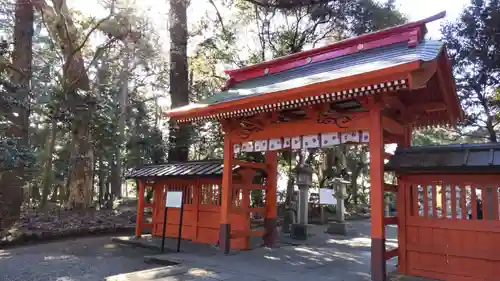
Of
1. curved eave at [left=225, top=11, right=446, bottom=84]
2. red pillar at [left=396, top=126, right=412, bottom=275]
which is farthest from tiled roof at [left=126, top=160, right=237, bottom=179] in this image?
red pillar at [left=396, top=126, right=412, bottom=275]

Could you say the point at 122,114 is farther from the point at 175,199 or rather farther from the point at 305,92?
the point at 305,92

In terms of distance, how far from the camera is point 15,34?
38.0 ft

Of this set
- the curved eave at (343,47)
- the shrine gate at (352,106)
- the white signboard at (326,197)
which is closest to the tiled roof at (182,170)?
the shrine gate at (352,106)

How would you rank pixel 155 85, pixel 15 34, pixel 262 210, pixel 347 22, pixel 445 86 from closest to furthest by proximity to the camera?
pixel 445 86, pixel 262 210, pixel 15 34, pixel 347 22, pixel 155 85

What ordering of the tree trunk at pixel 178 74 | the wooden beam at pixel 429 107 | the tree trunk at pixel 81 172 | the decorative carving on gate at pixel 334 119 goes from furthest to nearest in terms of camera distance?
the tree trunk at pixel 178 74 → the tree trunk at pixel 81 172 → the wooden beam at pixel 429 107 → the decorative carving on gate at pixel 334 119

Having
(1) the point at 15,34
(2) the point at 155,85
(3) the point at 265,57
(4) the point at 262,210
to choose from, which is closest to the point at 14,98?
(1) the point at 15,34

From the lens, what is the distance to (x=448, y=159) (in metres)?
5.65

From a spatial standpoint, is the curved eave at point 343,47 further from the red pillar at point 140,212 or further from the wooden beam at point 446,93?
the red pillar at point 140,212

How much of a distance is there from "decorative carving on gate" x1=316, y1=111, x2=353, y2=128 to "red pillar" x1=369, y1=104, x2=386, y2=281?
0.54 metres

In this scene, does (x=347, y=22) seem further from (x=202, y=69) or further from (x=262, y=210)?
(x=262, y=210)

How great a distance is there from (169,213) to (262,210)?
2.94m

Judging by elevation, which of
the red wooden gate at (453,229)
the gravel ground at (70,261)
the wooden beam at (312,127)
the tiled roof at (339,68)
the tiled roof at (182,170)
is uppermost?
the tiled roof at (339,68)

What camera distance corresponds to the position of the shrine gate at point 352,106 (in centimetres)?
582

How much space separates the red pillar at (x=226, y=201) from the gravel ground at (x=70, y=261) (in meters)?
1.77
